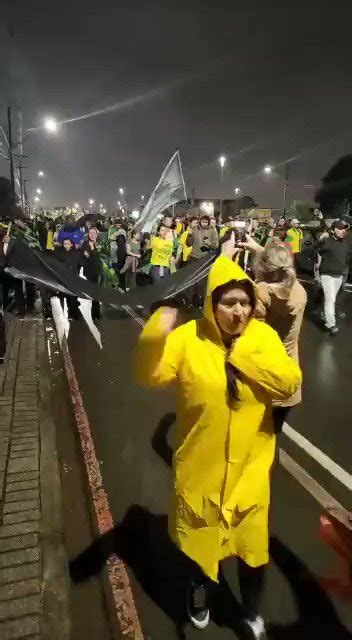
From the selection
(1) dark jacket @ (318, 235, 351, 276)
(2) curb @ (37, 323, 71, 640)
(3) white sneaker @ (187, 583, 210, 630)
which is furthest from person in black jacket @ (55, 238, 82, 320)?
(3) white sneaker @ (187, 583, 210, 630)

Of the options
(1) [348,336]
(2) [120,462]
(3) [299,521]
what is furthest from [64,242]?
(3) [299,521]

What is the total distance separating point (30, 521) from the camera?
356cm

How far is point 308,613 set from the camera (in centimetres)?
286

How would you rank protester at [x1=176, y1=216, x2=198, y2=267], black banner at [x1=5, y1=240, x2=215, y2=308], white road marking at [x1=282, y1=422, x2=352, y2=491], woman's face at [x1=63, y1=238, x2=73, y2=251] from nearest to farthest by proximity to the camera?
white road marking at [x1=282, y1=422, x2=352, y2=491]
black banner at [x1=5, y1=240, x2=215, y2=308]
woman's face at [x1=63, y1=238, x2=73, y2=251]
protester at [x1=176, y1=216, x2=198, y2=267]

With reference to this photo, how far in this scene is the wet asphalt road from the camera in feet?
9.29

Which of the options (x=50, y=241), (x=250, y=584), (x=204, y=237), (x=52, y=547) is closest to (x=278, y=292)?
(x=250, y=584)

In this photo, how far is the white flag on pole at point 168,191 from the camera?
39.4 feet

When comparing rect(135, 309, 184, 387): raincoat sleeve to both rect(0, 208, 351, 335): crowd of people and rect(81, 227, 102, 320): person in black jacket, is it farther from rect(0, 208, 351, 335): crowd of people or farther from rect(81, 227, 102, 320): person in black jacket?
rect(81, 227, 102, 320): person in black jacket

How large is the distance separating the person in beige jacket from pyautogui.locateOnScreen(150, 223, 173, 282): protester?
7.76 meters

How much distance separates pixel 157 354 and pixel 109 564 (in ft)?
5.97

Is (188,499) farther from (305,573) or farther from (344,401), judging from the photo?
(344,401)

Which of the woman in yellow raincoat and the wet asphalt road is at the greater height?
the woman in yellow raincoat

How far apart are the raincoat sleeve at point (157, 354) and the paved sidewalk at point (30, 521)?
1.52 metres

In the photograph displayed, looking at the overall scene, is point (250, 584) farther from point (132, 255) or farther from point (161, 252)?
point (132, 255)
